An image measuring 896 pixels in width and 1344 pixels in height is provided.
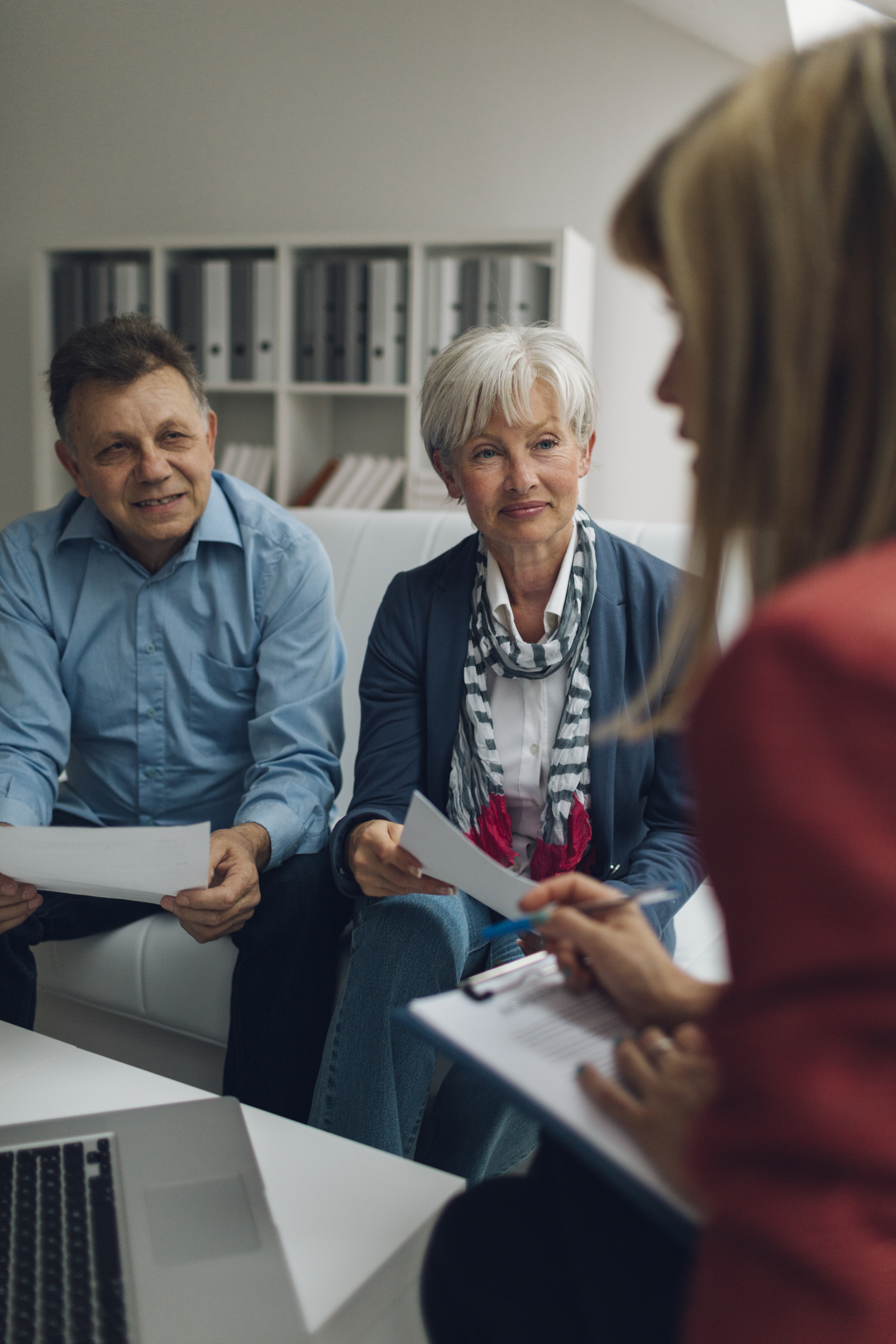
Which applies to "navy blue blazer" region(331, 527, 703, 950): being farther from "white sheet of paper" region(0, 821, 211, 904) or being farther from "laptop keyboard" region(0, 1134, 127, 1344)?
"laptop keyboard" region(0, 1134, 127, 1344)

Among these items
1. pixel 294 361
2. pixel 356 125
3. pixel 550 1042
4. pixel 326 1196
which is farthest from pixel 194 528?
pixel 356 125

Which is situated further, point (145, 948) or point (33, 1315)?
point (145, 948)

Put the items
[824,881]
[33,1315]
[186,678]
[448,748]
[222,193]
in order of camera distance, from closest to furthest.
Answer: [824,881] < [33,1315] < [448,748] < [186,678] < [222,193]

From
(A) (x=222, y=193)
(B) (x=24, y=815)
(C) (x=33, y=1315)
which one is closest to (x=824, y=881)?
(C) (x=33, y=1315)

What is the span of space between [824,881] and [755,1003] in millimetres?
58

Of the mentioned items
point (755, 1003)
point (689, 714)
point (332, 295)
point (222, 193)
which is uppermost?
point (222, 193)

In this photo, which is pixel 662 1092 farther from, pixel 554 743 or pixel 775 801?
pixel 554 743

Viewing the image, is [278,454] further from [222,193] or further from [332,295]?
[222,193]

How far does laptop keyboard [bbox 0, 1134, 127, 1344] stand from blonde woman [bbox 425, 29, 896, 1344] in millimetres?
219

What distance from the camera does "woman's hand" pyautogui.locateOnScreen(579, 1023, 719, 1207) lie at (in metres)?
0.51

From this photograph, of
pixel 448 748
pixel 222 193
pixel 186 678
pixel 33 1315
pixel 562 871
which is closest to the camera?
pixel 33 1315

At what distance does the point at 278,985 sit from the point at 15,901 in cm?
35

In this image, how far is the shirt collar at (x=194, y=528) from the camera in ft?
5.30

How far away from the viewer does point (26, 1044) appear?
41.1 inches
